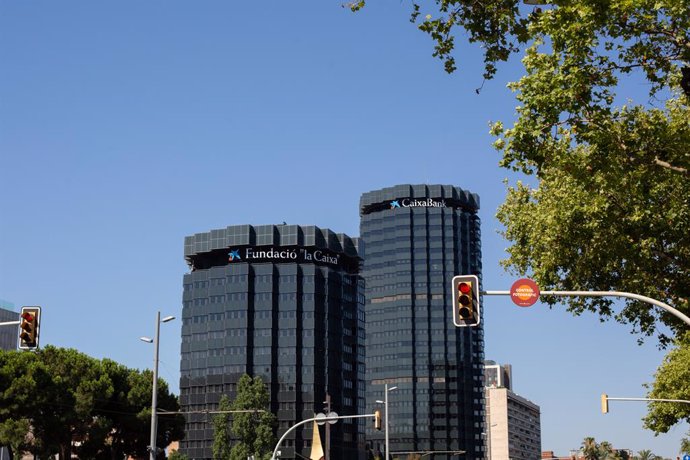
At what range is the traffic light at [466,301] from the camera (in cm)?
2109

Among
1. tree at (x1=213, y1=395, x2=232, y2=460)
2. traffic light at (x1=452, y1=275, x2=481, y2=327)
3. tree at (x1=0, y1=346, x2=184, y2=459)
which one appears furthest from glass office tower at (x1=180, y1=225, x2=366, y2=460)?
traffic light at (x1=452, y1=275, x2=481, y2=327)

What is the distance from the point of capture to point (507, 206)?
39.3 m

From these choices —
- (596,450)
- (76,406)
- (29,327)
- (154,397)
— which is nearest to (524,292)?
(29,327)

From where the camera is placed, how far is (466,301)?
2108cm

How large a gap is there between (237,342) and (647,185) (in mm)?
146842

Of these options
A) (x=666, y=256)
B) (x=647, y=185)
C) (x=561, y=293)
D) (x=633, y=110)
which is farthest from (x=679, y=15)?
(x=666, y=256)

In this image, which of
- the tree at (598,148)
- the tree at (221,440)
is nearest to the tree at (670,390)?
the tree at (598,148)

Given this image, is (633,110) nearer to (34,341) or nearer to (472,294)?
(472,294)

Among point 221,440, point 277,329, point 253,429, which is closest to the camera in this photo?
point 253,429

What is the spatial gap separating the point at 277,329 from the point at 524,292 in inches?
5968

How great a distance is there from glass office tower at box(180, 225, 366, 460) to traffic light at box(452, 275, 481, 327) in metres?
144

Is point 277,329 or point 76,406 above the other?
point 277,329

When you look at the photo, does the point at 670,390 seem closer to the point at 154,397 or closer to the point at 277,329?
the point at 154,397

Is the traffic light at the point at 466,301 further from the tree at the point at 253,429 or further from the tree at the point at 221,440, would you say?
the tree at the point at 221,440
